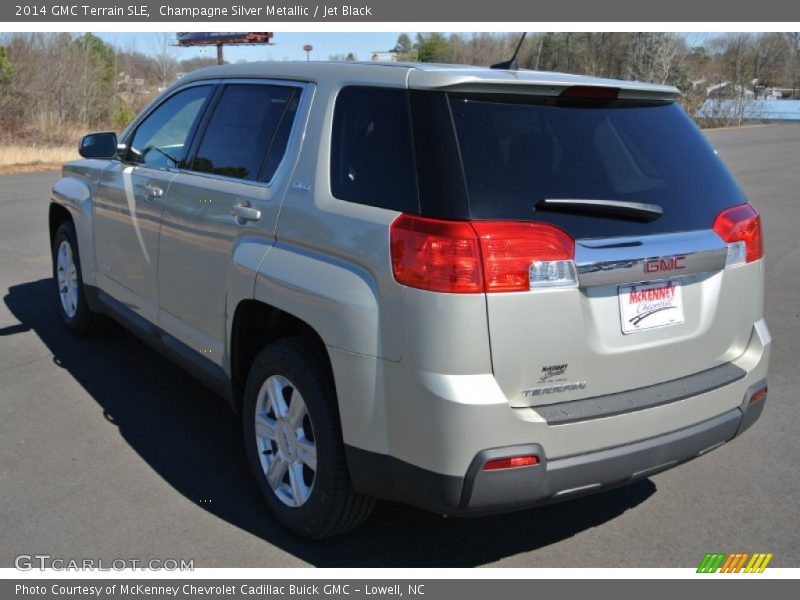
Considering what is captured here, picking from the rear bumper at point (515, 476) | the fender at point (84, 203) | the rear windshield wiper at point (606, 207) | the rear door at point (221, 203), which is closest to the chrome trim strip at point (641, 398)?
the rear bumper at point (515, 476)

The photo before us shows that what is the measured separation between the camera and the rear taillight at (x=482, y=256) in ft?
9.53

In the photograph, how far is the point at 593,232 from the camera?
3.08 metres

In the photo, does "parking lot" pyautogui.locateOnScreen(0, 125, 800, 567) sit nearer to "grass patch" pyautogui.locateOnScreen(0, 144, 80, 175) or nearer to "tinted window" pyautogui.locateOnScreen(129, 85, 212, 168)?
"tinted window" pyautogui.locateOnScreen(129, 85, 212, 168)

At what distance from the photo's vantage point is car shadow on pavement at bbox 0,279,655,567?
3.64 m

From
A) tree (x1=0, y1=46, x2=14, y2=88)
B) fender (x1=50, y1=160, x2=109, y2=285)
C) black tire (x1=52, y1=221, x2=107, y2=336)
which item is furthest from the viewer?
tree (x1=0, y1=46, x2=14, y2=88)

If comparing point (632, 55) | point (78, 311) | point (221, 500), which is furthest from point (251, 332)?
point (632, 55)

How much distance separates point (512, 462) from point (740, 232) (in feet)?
4.86

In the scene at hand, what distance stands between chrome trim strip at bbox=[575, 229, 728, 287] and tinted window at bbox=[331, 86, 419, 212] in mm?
656

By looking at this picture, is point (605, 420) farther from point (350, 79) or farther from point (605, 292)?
point (350, 79)

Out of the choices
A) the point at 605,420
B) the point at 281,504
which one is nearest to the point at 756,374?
the point at 605,420

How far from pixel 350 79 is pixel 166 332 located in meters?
2.01

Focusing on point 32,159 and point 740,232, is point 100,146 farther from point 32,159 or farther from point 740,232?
point 32,159

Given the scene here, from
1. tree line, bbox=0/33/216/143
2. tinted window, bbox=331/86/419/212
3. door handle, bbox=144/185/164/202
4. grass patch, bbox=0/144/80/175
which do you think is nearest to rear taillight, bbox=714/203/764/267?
tinted window, bbox=331/86/419/212

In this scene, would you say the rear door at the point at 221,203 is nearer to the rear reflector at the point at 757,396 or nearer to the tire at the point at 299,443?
the tire at the point at 299,443
